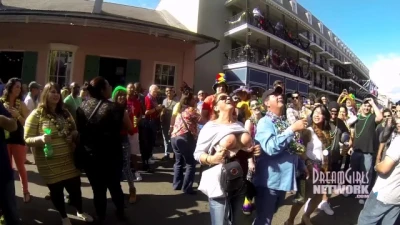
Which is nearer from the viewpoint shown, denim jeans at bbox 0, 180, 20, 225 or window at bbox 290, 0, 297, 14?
denim jeans at bbox 0, 180, 20, 225

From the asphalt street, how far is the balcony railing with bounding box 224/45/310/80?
1232 cm

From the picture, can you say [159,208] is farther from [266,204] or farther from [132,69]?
[132,69]

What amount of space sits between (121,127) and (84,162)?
0.58 metres

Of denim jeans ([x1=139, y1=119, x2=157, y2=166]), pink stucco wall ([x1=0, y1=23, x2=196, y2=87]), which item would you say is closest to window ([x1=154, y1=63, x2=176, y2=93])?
pink stucco wall ([x1=0, y1=23, x2=196, y2=87])

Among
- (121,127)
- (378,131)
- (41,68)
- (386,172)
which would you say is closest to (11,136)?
(121,127)

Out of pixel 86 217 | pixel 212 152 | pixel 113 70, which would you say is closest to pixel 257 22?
pixel 113 70

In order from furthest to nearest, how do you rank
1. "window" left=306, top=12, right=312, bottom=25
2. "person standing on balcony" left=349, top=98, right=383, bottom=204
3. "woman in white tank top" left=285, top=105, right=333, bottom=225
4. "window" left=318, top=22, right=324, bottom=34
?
"window" left=318, top=22, right=324, bottom=34, "window" left=306, top=12, right=312, bottom=25, "person standing on balcony" left=349, top=98, right=383, bottom=204, "woman in white tank top" left=285, top=105, right=333, bottom=225

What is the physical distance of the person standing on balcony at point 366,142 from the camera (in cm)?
520

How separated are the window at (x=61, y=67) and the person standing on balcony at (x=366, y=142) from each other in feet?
33.7

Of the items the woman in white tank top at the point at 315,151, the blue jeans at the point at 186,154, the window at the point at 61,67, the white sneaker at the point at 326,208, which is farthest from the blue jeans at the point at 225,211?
the window at the point at 61,67

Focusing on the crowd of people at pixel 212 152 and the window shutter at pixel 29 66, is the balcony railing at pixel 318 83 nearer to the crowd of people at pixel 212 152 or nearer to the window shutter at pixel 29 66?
the window shutter at pixel 29 66

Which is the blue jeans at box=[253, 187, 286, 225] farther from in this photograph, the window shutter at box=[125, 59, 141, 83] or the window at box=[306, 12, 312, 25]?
the window at box=[306, 12, 312, 25]

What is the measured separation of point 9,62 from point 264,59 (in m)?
13.5

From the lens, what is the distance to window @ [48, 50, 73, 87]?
1130cm
